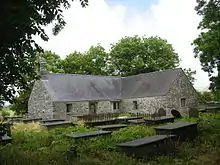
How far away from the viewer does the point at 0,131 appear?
20.1 ft

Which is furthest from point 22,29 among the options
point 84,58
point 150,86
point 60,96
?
point 84,58

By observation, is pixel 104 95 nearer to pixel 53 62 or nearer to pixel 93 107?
pixel 93 107

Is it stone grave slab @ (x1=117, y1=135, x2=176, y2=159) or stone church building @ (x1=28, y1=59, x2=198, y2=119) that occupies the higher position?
stone church building @ (x1=28, y1=59, x2=198, y2=119)

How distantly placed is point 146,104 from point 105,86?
6.14m

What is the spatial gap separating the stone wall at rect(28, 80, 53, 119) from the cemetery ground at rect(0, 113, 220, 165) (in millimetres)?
15071

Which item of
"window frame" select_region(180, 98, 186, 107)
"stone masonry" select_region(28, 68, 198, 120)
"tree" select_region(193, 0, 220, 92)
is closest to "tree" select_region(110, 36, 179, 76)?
"stone masonry" select_region(28, 68, 198, 120)

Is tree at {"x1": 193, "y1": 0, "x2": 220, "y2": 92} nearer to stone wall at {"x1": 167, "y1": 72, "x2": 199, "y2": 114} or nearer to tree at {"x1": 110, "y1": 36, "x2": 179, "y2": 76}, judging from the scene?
stone wall at {"x1": 167, "y1": 72, "x2": 199, "y2": 114}

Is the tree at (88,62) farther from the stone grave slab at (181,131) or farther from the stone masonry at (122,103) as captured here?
the stone grave slab at (181,131)

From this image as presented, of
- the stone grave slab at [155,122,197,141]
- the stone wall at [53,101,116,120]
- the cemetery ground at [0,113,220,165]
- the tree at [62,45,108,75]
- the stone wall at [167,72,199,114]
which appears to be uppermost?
the tree at [62,45,108,75]

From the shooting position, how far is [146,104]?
1362 inches

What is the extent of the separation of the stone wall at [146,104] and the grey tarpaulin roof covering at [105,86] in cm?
54

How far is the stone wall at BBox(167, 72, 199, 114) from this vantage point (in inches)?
1336

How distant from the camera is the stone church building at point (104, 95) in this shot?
3225 cm

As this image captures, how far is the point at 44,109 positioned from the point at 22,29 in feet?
93.1
